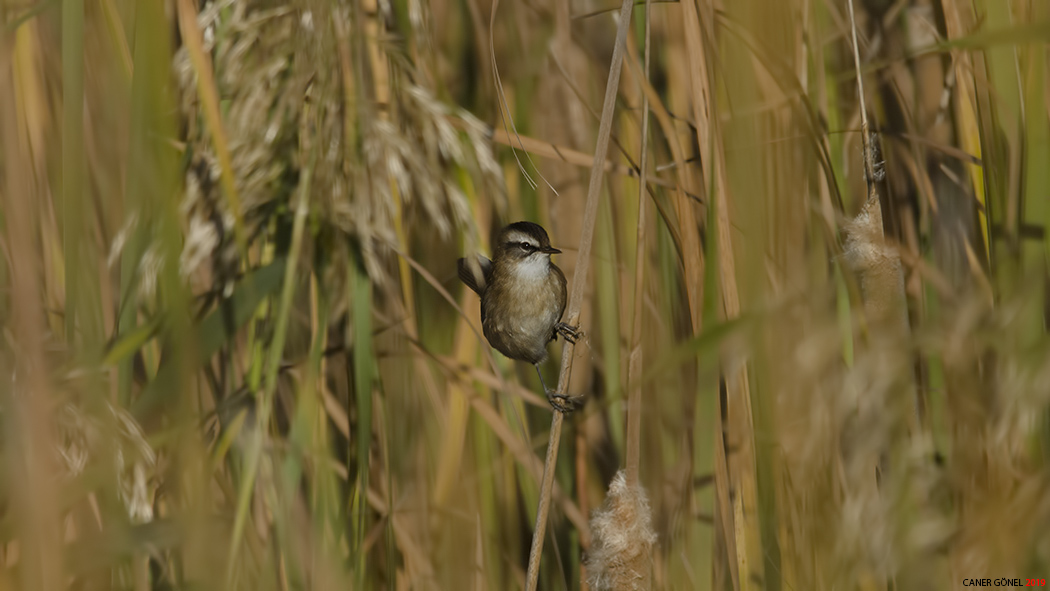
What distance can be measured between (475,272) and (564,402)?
0.33 metres

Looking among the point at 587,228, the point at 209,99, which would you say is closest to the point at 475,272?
the point at 587,228

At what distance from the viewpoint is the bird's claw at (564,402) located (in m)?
1.57

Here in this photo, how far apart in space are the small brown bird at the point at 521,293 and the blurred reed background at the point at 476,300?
7 centimetres

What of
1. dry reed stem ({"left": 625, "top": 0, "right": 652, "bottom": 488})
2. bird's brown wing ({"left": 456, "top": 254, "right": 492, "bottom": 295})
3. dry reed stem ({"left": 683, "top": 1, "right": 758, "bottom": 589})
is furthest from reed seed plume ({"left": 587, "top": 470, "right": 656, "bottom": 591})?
bird's brown wing ({"left": 456, "top": 254, "right": 492, "bottom": 295})

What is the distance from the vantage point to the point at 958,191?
1.99 metres

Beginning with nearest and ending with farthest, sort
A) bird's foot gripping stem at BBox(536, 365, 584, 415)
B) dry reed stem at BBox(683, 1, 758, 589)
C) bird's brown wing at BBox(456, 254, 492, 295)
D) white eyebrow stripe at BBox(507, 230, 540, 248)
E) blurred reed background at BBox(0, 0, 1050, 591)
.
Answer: blurred reed background at BBox(0, 0, 1050, 591) → dry reed stem at BBox(683, 1, 758, 589) → bird's foot gripping stem at BBox(536, 365, 584, 415) → bird's brown wing at BBox(456, 254, 492, 295) → white eyebrow stripe at BBox(507, 230, 540, 248)

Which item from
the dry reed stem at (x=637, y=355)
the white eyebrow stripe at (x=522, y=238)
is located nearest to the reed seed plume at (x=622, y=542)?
the dry reed stem at (x=637, y=355)

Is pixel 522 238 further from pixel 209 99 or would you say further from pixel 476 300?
pixel 209 99

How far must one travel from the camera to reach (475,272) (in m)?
1.75

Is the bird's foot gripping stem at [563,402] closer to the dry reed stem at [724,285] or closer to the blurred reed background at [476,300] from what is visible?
the blurred reed background at [476,300]

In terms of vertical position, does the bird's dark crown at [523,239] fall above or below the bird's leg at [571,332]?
above

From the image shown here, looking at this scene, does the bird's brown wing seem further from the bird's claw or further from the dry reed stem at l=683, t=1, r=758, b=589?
the dry reed stem at l=683, t=1, r=758, b=589

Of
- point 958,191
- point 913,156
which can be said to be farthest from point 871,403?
point 958,191

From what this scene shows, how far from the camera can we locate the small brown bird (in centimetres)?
194
